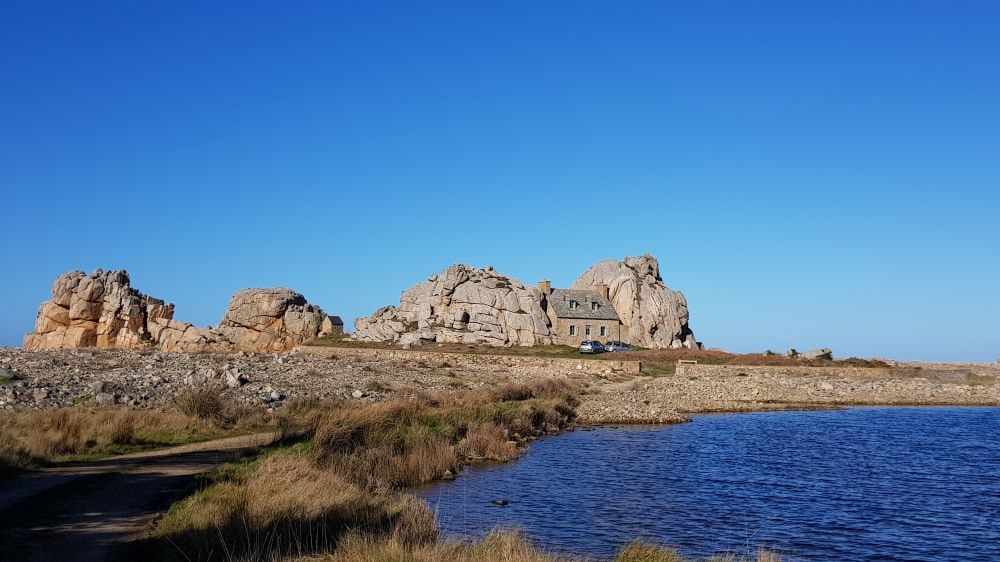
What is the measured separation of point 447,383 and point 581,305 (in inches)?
1817

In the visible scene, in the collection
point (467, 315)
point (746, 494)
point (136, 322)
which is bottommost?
point (746, 494)

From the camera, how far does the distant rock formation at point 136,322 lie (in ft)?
277

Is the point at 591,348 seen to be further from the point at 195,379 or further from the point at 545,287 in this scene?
the point at 195,379

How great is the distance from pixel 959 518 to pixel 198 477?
59.6 ft

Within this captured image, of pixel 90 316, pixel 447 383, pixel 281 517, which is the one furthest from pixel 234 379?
pixel 90 316

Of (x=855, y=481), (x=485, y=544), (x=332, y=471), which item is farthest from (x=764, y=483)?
(x=485, y=544)

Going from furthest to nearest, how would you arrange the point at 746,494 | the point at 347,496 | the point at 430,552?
1. the point at 746,494
2. the point at 347,496
3. the point at 430,552

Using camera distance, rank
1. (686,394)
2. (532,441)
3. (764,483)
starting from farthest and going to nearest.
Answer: (686,394) < (532,441) < (764,483)

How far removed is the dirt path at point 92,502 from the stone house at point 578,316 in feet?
219

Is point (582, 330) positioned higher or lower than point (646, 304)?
lower

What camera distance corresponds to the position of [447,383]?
44281 millimetres

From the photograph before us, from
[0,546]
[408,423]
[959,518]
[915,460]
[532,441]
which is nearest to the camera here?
[0,546]

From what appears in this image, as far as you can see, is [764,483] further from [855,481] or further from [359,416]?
[359,416]

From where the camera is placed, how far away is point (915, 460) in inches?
1122
